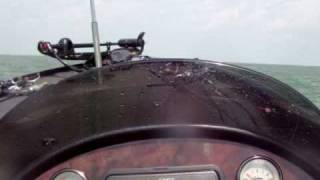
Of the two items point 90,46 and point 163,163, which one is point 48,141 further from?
point 90,46

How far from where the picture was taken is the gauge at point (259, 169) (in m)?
2.15

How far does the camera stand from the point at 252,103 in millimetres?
2562

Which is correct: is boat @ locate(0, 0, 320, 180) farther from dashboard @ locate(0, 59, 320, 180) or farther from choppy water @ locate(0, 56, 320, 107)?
choppy water @ locate(0, 56, 320, 107)

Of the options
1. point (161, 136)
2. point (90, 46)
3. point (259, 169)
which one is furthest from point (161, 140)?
point (90, 46)

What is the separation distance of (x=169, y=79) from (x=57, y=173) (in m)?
0.89

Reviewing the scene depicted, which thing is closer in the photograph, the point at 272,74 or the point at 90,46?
the point at 90,46

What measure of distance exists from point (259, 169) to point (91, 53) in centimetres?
379

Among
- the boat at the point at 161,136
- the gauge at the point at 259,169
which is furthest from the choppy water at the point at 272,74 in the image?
the gauge at the point at 259,169

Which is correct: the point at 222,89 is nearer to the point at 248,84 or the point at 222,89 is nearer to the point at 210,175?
the point at 248,84

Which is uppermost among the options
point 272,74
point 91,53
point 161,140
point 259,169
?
point 161,140

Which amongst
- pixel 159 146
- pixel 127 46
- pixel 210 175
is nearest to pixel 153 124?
pixel 159 146

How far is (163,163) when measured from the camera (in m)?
2.14

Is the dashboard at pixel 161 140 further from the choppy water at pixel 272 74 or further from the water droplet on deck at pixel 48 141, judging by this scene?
the choppy water at pixel 272 74

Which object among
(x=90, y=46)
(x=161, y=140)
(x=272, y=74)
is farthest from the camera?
(x=272, y=74)
